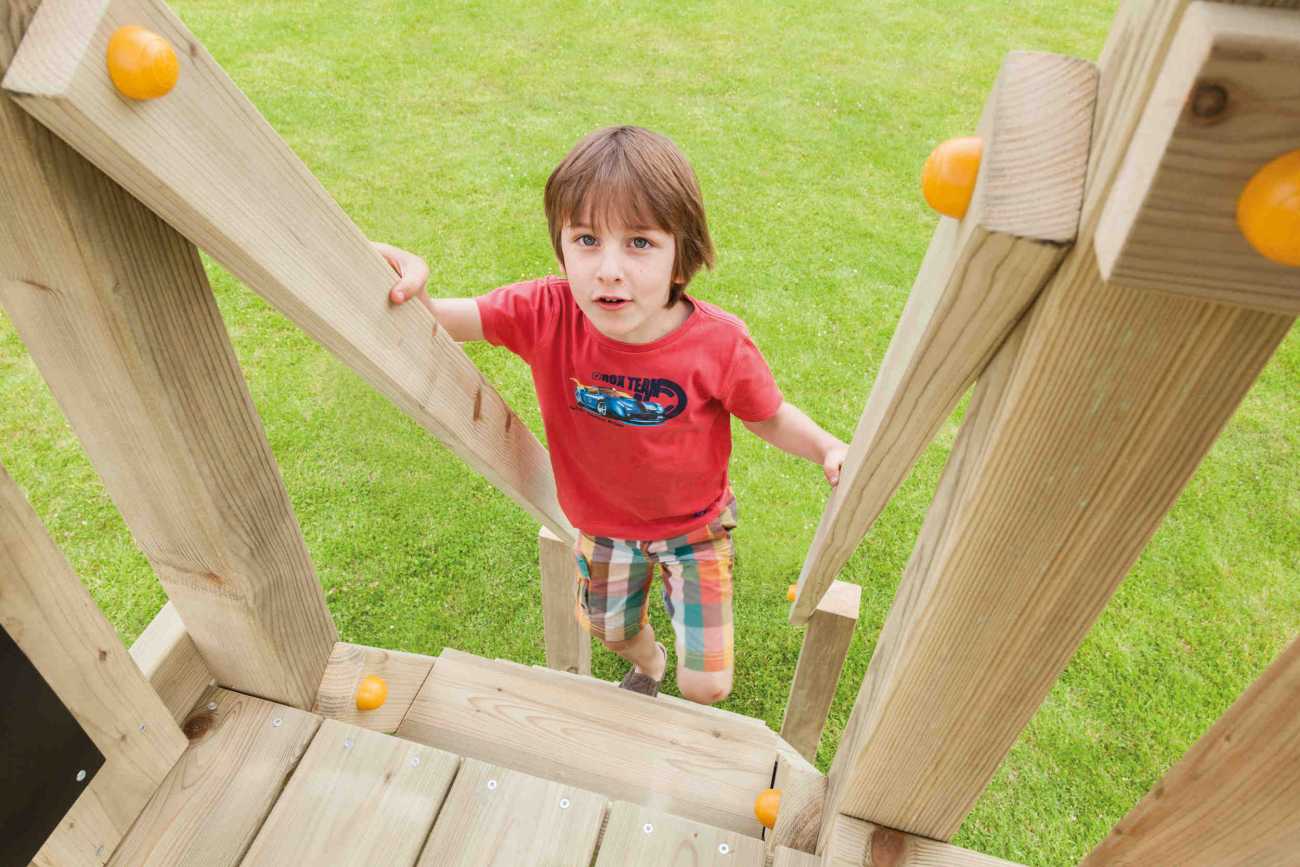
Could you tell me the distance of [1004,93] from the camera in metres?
0.63

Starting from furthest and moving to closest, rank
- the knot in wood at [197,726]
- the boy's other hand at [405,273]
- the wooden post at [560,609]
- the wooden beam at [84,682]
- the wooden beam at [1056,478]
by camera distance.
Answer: the wooden post at [560,609] → the knot in wood at [197,726] → the boy's other hand at [405,273] → the wooden beam at [84,682] → the wooden beam at [1056,478]

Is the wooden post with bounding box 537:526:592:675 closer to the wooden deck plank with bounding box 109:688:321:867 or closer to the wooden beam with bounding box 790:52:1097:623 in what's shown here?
the wooden deck plank with bounding box 109:688:321:867

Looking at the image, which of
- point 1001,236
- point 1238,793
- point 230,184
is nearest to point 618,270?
point 230,184

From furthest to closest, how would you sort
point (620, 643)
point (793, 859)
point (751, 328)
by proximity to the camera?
1. point (751, 328)
2. point (620, 643)
3. point (793, 859)

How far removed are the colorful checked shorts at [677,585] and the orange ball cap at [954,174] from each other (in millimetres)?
1423

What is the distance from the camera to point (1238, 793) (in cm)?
77

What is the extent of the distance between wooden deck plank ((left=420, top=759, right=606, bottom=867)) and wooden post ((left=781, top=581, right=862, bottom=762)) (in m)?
0.66

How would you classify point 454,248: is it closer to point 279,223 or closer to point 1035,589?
point 279,223

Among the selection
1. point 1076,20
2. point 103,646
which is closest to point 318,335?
point 103,646

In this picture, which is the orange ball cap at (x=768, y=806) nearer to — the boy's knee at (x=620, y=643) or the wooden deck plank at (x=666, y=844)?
the wooden deck plank at (x=666, y=844)

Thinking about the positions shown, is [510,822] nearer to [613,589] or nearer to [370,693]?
[370,693]

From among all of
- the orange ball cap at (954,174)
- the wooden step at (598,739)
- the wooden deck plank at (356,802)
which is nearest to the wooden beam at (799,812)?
the wooden step at (598,739)

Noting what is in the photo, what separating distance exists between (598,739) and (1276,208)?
4.59 ft

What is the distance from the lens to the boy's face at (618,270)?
1.53m
